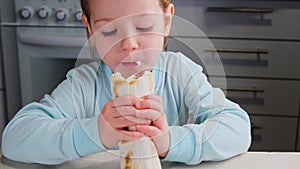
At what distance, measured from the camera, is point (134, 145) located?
463 mm

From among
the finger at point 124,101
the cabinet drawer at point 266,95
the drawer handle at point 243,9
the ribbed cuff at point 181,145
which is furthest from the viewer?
the cabinet drawer at point 266,95

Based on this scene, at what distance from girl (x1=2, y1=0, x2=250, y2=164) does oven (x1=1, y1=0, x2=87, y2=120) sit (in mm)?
752

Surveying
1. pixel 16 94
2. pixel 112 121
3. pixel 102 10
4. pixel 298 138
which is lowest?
pixel 298 138

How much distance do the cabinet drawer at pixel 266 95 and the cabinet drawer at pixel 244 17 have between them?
0.16 m

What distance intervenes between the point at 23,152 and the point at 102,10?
0.23m

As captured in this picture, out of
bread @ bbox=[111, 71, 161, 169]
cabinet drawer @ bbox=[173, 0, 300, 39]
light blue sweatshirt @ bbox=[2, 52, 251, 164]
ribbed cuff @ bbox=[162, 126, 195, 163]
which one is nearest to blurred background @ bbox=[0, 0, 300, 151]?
cabinet drawer @ bbox=[173, 0, 300, 39]

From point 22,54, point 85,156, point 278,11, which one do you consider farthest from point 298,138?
point 85,156

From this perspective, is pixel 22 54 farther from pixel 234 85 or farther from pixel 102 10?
pixel 102 10

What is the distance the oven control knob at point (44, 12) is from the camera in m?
1.42

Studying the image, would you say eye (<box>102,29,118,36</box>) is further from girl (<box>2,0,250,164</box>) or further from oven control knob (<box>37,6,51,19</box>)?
oven control knob (<box>37,6,51,19</box>)

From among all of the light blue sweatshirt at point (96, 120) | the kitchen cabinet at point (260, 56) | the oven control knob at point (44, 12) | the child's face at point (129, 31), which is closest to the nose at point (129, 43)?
the child's face at point (129, 31)

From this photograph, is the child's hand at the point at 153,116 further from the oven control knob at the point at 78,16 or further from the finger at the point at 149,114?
the oven control knob at the point at 78,16

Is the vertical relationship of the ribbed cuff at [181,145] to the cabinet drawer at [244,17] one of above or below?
below

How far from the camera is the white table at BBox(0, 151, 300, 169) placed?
0.57 meters
